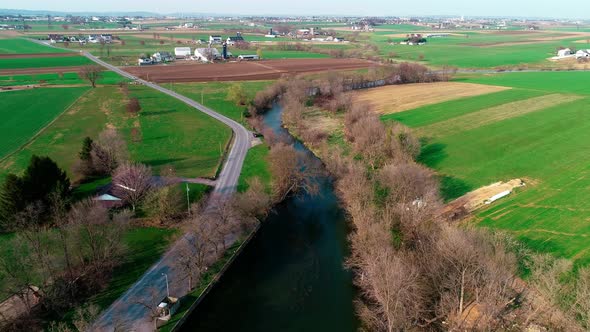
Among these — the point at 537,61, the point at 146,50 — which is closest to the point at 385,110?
the point at 537,61

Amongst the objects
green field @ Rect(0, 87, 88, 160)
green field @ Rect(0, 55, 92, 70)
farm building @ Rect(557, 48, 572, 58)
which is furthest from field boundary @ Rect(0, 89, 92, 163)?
farm building @ Rect(557, 48, 572, 58)

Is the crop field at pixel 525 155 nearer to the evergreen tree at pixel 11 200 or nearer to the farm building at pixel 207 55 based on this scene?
the evergreen tree at pixel 11 200

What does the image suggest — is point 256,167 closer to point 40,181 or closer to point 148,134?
point 148,134

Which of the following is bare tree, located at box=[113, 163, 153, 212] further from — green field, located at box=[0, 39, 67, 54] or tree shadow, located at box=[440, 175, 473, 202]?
green field, located at box=[0, 39, 67, 54]

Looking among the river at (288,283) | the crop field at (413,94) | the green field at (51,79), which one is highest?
the green field at (51,79)

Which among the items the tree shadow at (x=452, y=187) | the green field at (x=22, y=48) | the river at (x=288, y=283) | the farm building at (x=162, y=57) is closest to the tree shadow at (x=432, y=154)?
the tree shadow at (x=452, y=187)

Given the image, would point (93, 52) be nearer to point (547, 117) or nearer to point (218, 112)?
point (218, 112)
